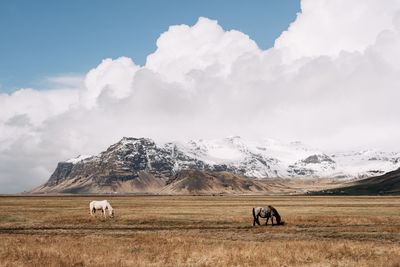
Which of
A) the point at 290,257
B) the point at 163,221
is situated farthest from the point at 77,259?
the point at 163,221

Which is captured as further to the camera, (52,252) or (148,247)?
(148,247)

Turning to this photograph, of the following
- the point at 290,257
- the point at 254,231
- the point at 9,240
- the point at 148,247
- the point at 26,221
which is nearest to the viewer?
the point at 290,257

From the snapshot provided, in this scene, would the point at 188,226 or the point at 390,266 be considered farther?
the point at 188,226

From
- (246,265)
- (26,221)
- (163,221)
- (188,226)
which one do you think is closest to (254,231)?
(188,226)

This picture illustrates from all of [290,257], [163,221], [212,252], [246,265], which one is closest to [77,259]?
[212,252]

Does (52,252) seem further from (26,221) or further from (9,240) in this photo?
(26,221)

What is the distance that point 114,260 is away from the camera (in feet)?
68.4

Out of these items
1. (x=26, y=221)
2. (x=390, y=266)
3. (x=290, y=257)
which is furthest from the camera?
(x=26, y=221)

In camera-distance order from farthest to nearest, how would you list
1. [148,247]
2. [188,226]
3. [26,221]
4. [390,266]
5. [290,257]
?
[26,221]
[188,226]
[148,247]
[290,257]
[390,266]

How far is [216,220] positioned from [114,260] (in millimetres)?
29669

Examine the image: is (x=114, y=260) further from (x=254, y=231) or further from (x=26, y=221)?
(x=26, y=221)

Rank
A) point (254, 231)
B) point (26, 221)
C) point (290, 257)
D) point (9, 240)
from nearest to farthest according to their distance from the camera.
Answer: point (290, 257) < point (9, 240) < point (254, 231) < point (26, 221)

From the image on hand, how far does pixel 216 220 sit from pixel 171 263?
2866cm

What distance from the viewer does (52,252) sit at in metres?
22.6
